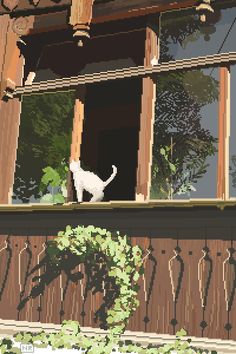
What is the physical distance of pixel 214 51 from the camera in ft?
30.1

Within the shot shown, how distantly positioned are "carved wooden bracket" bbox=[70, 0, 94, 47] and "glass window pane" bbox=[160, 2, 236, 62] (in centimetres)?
107

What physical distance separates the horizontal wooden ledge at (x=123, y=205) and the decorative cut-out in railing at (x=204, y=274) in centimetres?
59

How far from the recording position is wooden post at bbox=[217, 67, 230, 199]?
7.68 m

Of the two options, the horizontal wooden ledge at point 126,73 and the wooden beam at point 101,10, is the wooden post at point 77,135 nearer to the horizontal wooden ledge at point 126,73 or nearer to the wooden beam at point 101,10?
the horizontal wooden ledge at point 126,73

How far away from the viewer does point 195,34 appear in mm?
9438

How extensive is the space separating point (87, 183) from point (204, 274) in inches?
83.5

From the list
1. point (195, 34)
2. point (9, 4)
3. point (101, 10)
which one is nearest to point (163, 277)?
point (195, 34)

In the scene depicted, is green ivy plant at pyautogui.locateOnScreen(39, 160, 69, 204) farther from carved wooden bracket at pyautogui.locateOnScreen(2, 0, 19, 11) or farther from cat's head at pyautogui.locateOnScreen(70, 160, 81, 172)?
carved wooden bracket at pyautogui.locateOnScreen(2, 0, 19, 11)

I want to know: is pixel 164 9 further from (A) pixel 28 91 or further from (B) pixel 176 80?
(B) pixel 176 80

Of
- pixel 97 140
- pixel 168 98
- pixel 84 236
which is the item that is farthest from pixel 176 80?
pixel 84 236

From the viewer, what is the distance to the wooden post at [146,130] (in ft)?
27.1

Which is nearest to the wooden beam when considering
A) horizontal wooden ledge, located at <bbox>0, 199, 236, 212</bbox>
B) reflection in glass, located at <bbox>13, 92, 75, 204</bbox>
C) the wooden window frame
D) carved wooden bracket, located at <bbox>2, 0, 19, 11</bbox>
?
carved wooden bracket, located at <bbox>2, 0, 19, 11</bbox>

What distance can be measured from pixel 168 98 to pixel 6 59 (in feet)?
11.5

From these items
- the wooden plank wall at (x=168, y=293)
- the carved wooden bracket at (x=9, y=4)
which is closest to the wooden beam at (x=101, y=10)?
the carved wooden bracket at (x=9, y=4)
